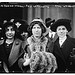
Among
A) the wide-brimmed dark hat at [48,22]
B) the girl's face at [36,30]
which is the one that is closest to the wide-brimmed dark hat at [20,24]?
the girl's face at [36,30]

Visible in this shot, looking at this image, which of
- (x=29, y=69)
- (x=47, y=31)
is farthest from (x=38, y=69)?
(x=47, y=31)

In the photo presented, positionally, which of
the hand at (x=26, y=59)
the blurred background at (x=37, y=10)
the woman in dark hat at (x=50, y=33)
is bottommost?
A: the hand at (x=26, y=59)

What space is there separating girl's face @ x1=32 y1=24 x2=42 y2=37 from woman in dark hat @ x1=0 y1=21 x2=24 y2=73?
0.65 feet

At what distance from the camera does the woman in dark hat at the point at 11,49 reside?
2586 millimetres

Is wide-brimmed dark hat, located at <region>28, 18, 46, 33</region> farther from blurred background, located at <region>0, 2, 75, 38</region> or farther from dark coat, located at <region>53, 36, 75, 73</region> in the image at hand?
dark coat, located at <region>53, 36, 75, 73</region>

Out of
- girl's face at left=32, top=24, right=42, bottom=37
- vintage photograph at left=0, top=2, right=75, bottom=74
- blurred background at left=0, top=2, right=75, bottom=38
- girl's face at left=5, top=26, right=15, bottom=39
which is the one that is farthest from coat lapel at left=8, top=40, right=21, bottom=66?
blurred background at left=0, top=2, right=75, bottom=38

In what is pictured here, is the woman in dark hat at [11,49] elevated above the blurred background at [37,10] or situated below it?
below

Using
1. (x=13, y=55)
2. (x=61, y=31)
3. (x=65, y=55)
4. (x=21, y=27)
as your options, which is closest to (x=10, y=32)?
(x=21, y=27)

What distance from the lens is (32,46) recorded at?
2592 millimetres

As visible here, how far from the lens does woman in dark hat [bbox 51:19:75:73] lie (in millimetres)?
2568

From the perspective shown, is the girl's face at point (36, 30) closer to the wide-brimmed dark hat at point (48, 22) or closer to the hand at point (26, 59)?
the wide-brimmed dark hat at point (48, 22)

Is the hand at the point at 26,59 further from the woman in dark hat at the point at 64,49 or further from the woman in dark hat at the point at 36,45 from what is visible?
the woman in dark hat at the point at 64,49

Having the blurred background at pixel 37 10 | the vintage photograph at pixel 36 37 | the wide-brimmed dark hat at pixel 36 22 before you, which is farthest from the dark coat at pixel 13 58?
the blurred background at pixel 37 10

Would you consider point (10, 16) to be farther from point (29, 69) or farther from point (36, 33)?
point (29, 69)
